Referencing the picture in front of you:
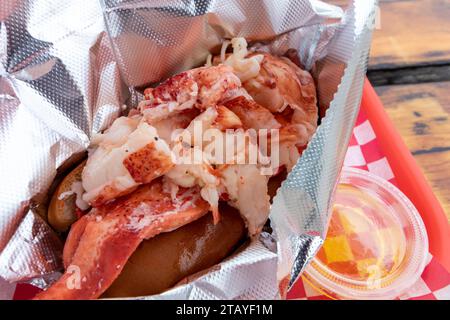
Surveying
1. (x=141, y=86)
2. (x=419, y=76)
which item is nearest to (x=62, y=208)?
(x=141, y=86)

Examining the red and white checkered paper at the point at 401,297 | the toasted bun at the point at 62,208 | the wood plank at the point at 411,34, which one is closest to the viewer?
the toasted bun at the point at 62,208

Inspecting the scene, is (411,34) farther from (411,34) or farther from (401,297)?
(401,297)

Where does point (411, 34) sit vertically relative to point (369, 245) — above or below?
above

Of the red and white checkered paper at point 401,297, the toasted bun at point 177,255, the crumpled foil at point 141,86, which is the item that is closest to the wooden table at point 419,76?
the red and white checkered paper at point 401,297

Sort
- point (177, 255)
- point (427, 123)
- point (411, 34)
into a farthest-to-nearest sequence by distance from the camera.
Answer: point (411, 34) < point (427, 123) < point (177, 255)

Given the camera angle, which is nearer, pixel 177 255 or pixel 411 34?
pixel 177 255

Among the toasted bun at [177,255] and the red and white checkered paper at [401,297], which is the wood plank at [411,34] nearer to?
the red and white checkered paper at [401,297]

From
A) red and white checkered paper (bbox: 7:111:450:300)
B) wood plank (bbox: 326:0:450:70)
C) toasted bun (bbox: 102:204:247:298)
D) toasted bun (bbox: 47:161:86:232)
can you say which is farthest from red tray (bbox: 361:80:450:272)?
toasted bun (bbox: 47:161:86:232)
